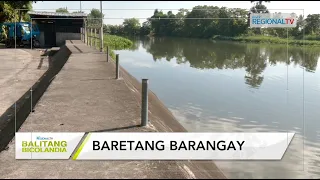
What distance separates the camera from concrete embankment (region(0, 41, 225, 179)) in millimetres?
3570

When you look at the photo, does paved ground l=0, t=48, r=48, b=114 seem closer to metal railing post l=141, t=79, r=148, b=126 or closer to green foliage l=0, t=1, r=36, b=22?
metal railing post l=141, t=79, r=148, b=126

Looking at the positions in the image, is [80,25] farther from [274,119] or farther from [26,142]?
[26,142]

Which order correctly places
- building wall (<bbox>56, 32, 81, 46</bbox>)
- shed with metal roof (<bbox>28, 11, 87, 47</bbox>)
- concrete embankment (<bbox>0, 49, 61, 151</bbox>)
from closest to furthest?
1. concrete embankment (<bbox>0, 49, 61, 151</bbox>)
2. shed with metal roof (<bbox>28, 11, 87, 47</bbox>)
3. building wall (<bbox>56, 32, 81, 46</bbox>)

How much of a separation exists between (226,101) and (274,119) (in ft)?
8.54

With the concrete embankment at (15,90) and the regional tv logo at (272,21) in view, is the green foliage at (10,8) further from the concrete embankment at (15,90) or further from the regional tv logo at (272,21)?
the regional tv logo at (272,21)

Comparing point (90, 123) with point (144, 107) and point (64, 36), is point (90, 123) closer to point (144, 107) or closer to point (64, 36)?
point (144, 107)

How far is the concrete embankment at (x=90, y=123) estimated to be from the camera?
357 cm

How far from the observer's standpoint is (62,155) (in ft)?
12.5

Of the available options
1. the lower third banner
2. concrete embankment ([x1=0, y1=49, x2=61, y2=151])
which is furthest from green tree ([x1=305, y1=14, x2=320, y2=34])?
concrete embankment ([x1=0, y1=49, x2=61, y2=151])

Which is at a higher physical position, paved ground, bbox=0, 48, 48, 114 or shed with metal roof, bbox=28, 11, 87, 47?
shed with metal roof, bbox=28, 11, 87, 47

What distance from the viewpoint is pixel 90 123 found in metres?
5.27

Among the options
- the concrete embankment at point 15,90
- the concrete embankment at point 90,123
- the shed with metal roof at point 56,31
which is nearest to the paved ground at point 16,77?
the concrete embankment at point 15,90

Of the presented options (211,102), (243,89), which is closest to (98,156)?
(211,102)

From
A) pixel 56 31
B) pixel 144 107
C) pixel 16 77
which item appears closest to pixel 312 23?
pixel 144 107
